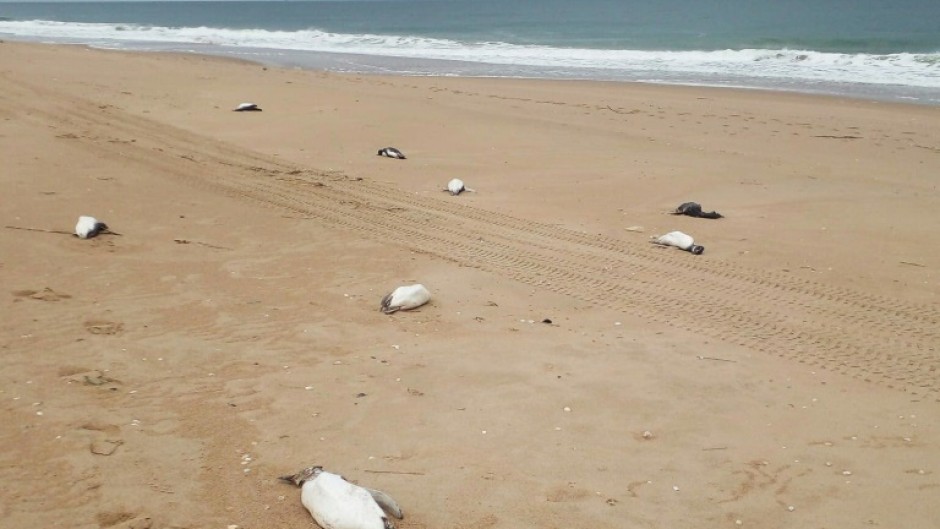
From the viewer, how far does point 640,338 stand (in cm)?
547

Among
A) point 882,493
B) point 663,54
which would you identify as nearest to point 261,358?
point 882,493

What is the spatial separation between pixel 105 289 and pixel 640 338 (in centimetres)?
355

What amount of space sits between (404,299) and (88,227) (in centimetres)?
290

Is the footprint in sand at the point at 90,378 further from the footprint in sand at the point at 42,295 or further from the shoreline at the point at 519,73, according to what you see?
the shoreline at the point at 519,73

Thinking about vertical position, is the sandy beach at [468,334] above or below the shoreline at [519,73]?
below

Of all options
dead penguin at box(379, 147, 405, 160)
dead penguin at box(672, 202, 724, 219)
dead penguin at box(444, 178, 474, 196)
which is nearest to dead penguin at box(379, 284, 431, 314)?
dead penguin at box(444, 178, 474, 196)

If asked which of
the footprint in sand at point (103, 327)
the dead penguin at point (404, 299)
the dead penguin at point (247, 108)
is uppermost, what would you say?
the dead penguin at point (247, 108)

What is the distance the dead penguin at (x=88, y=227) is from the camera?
701cm

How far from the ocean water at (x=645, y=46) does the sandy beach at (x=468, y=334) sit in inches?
450

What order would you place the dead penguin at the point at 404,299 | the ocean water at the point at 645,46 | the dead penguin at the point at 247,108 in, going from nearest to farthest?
the dead penguin at the point at 404,299 < the dead penguin at the point at 247,108 < the ocean water at the point at 645,46

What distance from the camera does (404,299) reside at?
19.1ft

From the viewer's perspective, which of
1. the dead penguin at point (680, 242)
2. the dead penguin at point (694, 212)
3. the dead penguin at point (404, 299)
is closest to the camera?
the dead penguin at point (404, 299)

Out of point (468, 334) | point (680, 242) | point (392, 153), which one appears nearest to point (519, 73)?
point (392, 153)

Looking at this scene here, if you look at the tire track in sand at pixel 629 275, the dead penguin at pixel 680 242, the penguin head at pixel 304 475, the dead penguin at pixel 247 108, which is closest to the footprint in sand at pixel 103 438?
the penguin head at pixel 304 475
